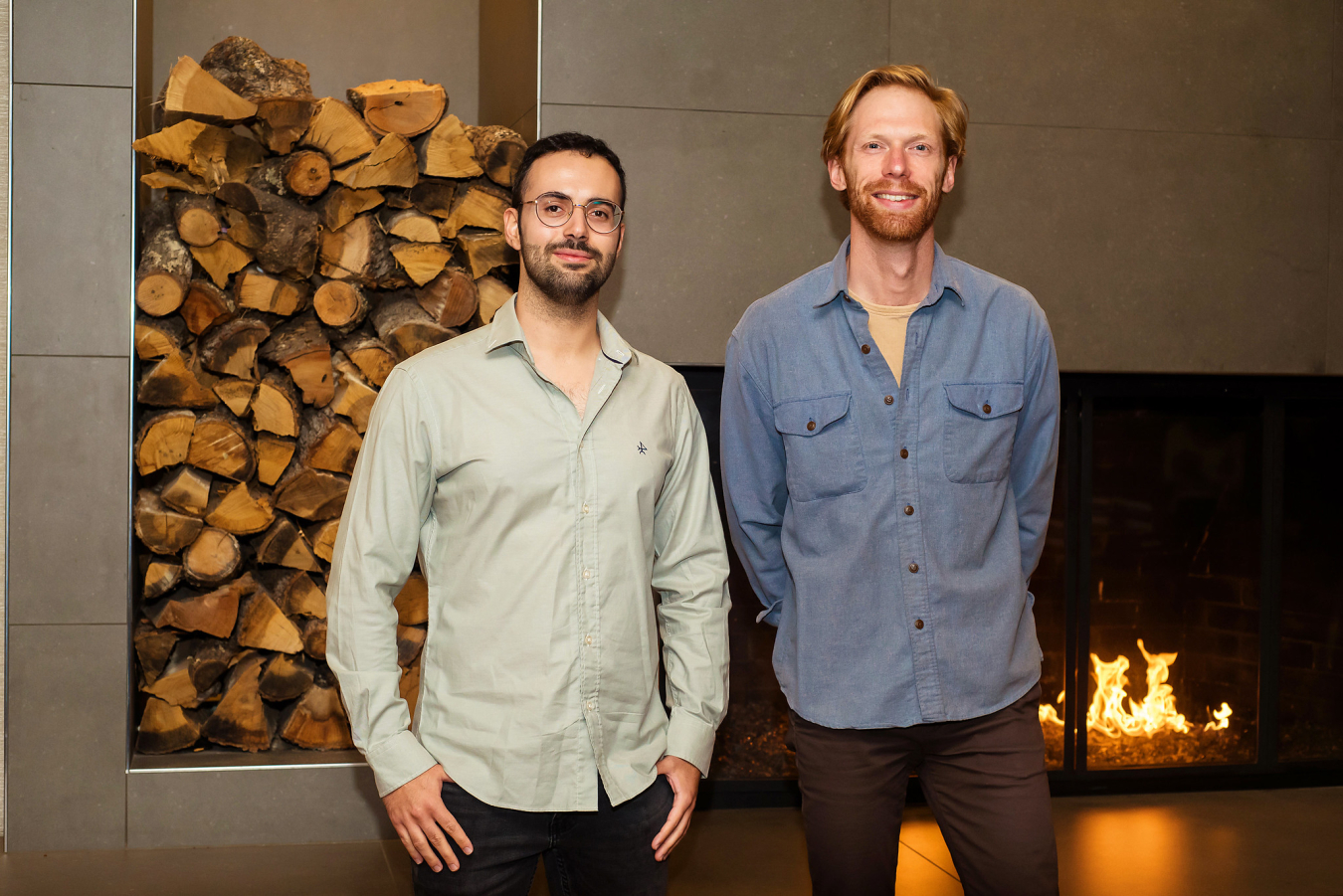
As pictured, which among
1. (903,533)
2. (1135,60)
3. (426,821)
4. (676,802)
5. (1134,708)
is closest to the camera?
(426,821)

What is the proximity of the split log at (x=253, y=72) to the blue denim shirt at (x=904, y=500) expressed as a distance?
1.76m

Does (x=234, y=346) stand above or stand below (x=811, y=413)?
above

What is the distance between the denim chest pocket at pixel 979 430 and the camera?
5.81 feet

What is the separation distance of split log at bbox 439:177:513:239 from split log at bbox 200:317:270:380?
0.55m

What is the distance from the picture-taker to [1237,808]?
3305mm

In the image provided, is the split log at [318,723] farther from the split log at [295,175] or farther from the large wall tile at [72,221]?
the split log at [295,175]

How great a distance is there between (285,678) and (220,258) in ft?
3.65

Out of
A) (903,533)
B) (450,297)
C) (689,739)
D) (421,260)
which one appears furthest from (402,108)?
(689,739)

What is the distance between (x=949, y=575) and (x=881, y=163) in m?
0.65

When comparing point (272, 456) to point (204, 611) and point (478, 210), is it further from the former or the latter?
point (478, 210)

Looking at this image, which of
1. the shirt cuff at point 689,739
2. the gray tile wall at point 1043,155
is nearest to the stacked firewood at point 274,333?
the gray tile wall at point 1043,155

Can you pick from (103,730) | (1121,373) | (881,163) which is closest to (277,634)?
(103,730)

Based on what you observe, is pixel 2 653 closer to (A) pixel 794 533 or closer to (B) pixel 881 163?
(A) pixel 794 533

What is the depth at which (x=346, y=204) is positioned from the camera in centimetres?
295
